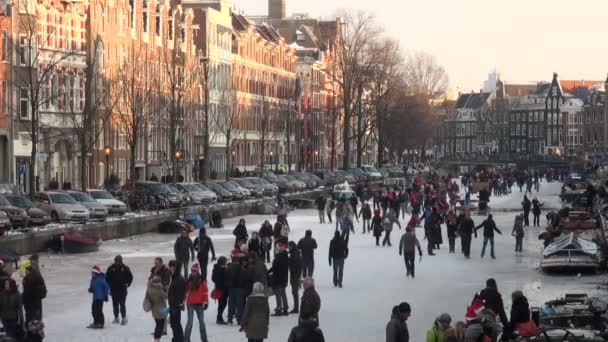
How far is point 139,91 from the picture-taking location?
274ft

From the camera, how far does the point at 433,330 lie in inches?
814

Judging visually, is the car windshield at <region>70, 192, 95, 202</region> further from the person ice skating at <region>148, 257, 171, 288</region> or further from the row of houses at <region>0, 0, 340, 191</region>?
the person ice skating at <region>148, 257, 171, 288</region>

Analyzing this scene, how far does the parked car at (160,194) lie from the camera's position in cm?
6919

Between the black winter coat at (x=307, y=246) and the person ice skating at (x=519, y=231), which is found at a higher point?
the black winter coat at (x=307, y=246)

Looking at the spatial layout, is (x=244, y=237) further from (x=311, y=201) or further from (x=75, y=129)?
(x=311, y=201)

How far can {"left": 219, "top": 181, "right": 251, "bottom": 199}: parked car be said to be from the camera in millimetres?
82062

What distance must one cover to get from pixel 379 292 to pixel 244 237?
7.62 meters

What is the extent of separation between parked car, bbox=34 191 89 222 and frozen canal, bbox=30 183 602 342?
1.90m

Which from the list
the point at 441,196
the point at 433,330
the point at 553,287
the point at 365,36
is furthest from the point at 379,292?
the point at 365,36

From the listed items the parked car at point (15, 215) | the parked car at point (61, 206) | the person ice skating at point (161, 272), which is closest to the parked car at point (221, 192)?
the parked car at point (61, 206)

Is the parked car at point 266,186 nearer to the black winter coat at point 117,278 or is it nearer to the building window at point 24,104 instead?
the building window at point 24,104

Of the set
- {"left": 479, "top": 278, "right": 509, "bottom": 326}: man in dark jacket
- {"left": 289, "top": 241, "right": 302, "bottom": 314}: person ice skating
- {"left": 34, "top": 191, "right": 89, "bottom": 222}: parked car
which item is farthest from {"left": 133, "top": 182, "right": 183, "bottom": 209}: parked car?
{"left": 479, "top": 278, "right": 509, "bottom": 326}: man in dark jacket

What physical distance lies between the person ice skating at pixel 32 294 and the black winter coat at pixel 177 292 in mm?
2827

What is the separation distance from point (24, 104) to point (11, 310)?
49550 millimetres
